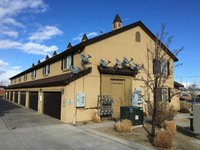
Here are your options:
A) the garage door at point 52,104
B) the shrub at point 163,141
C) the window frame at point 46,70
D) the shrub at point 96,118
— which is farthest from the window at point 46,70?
the shrub at point 163,141

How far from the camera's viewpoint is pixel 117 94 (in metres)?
19.6

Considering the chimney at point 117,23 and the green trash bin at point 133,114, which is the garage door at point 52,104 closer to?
the green trash bin at point 133,114

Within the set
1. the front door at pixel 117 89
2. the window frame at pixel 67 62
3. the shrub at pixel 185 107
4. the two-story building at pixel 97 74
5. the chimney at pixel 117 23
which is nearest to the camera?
the two-story building at pixel 97 74

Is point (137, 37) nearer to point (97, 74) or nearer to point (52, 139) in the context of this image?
point (97, 74)

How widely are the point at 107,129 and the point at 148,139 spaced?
3.11 m

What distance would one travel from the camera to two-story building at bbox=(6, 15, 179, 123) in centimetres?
1694

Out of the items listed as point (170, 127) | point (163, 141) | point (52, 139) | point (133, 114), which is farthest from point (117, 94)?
point (163, 141)

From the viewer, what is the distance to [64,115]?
1656cm

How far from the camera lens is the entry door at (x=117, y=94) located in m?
19.4

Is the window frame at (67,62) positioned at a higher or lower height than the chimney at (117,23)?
lower

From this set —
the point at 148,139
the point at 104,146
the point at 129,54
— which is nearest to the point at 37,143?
the point at 104,146

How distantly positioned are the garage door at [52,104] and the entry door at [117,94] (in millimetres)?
4576

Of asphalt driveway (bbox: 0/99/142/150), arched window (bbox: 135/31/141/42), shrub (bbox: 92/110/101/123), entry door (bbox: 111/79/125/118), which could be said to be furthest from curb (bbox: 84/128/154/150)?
arched window (bbox: 135/31/141/42)

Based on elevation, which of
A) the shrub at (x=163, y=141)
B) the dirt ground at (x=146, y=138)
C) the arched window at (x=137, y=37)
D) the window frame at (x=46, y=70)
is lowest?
the dirt ground at (x=146, y=138)
